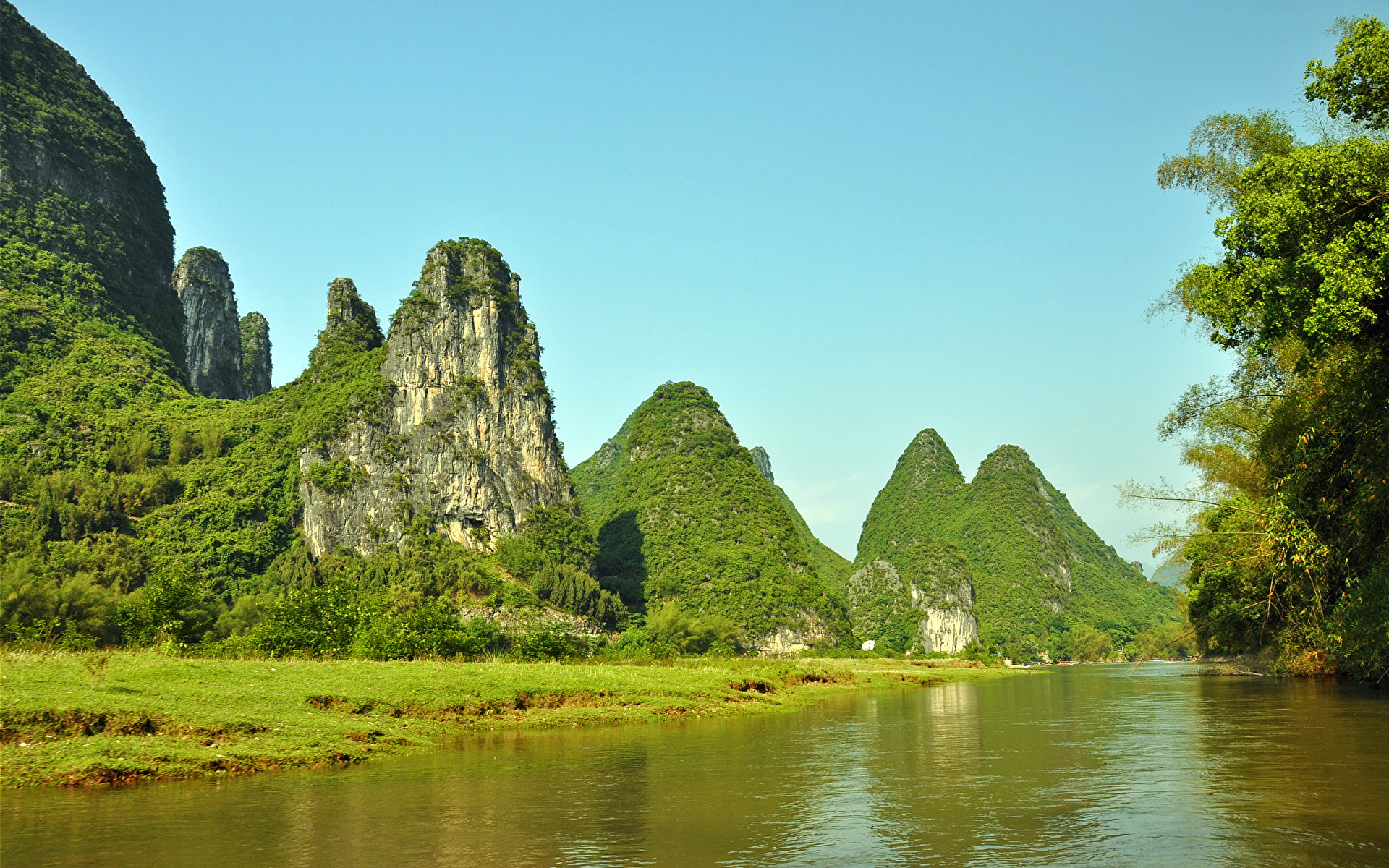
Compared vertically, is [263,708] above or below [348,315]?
below

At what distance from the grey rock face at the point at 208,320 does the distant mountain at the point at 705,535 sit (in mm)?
73397

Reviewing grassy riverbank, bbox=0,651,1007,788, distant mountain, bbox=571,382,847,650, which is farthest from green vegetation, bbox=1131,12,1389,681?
distant mountain, bbox=571,382,847,650

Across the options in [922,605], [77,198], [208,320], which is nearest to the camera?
[77,198]

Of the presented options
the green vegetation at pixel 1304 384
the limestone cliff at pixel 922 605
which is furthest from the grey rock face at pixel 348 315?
the green vegetation at pixel 1304 384

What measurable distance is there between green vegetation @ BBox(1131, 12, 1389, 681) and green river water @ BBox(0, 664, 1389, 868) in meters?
7.06

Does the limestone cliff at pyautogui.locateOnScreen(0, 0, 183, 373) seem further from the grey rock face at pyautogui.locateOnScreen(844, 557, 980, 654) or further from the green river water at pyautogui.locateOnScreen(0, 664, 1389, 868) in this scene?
the green river water at pyautogui.locateOnScreen(0, 664, 1389, 868)

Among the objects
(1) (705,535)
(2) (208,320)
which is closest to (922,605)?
(1) (705,535)

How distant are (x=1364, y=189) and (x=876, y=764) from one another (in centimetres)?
1574

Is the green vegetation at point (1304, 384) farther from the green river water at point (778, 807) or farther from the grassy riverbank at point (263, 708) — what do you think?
the grassy riverbank at point (263, 708)

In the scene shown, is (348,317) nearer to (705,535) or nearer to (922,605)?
(705,535)

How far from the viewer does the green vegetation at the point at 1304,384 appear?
61.8 feet

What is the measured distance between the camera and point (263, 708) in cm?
2003

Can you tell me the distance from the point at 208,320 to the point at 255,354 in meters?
23.5

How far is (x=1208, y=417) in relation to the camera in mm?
33688
